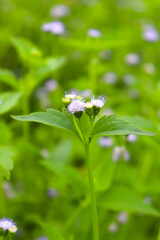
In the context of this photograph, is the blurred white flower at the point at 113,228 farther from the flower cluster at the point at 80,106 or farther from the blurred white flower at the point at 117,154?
the flower cluster at the point at 80,106

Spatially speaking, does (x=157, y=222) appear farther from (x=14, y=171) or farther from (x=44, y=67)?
(x=44, y=67)

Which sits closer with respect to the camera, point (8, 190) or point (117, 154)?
point (117, 154)

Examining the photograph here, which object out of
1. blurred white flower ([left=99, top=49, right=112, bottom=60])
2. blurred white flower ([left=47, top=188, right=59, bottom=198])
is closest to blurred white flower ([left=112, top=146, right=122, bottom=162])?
blurred white flower ([left=47, top=188, right=59, bottom=198])

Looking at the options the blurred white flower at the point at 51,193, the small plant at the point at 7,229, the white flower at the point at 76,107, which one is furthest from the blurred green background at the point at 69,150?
the white flower at the point at 76,107

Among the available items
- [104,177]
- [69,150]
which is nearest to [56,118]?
[104,177]

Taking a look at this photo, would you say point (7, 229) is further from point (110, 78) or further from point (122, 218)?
point (110, 78)

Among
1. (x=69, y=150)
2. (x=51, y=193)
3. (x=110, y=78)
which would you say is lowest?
(x=51, y=193)

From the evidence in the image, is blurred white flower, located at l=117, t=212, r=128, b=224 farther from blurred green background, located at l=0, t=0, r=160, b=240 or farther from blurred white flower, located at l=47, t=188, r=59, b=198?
blurred white flower, located at l=47, t=188, r=59, b=198

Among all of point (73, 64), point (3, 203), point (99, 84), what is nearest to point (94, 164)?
point (3, 203)
